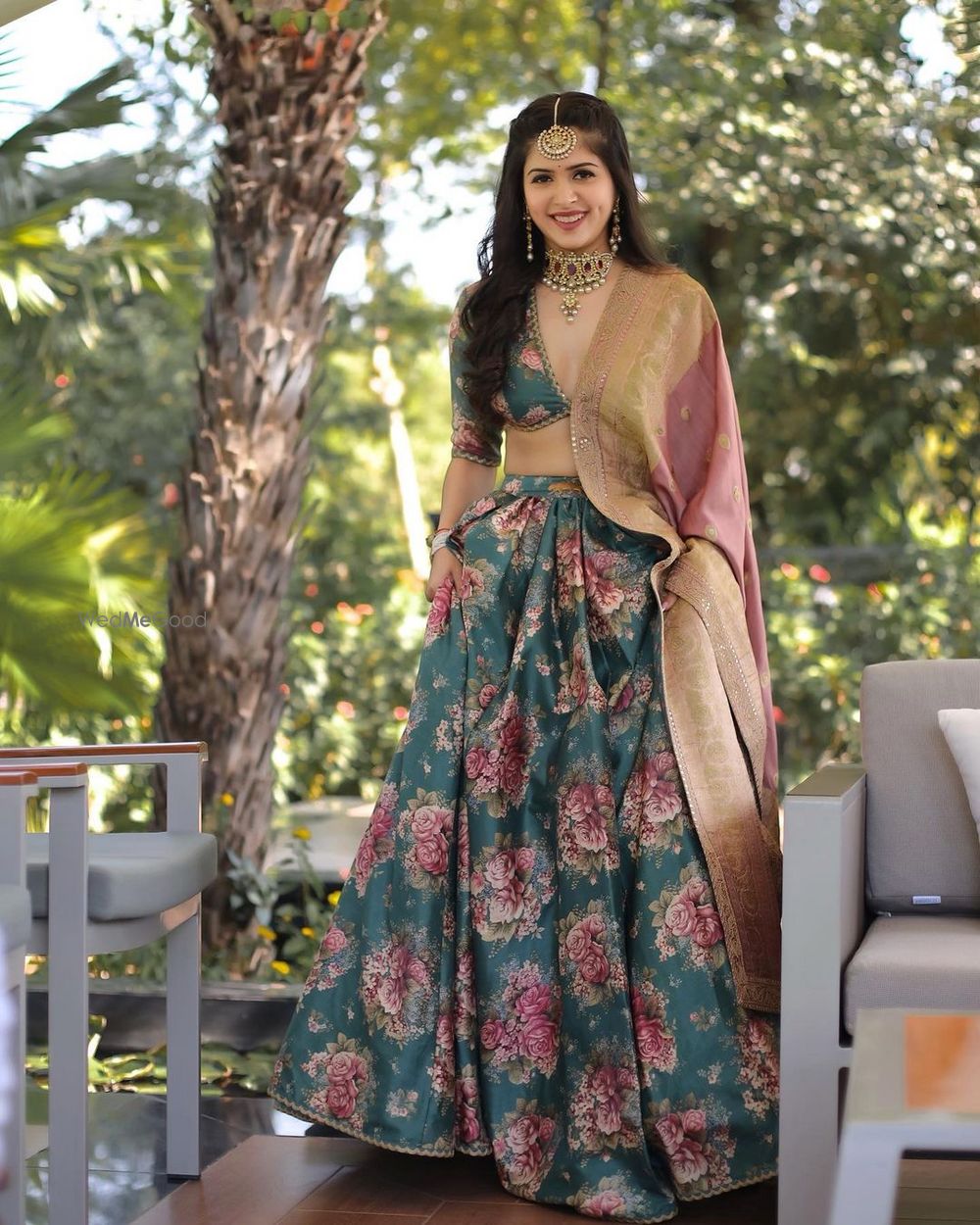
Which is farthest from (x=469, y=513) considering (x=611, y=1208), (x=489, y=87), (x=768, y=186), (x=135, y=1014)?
(x=489, y=87)

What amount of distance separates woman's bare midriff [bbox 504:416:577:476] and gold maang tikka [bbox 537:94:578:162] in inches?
17.9

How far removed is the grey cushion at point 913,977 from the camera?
210 cm

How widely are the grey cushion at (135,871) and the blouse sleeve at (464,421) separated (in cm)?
86

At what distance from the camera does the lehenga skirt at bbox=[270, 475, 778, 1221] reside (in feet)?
7.97

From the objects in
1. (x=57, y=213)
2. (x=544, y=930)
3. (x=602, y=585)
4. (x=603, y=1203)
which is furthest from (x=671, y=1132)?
(x=57, y=213)

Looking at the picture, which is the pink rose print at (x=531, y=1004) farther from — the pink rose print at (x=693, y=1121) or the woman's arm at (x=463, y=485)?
the woman's arm at (x=463, y=485)

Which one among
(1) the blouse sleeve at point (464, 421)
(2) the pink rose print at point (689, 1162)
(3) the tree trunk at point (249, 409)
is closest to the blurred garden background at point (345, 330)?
(3) the tree trunk at point (249, 409)

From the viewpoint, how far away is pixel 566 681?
2662 millimetres

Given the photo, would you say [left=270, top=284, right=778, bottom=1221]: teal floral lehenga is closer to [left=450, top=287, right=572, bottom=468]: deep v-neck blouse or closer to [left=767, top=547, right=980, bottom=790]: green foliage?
[left=450, top=287, right=572, bottom=468]: deep v-neck blouse

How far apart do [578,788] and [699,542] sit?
0.47 metres

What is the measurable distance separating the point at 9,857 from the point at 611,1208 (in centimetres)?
107

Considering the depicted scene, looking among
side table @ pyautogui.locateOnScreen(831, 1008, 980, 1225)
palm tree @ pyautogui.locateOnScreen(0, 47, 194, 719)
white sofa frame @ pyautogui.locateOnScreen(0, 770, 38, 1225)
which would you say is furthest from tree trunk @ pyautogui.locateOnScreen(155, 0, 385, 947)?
side table @ pyautogui.locateOnScreen(831, 1008, 980, 1225)

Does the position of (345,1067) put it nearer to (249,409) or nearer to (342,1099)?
(342,1099)

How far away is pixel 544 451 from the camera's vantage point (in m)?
2.77
